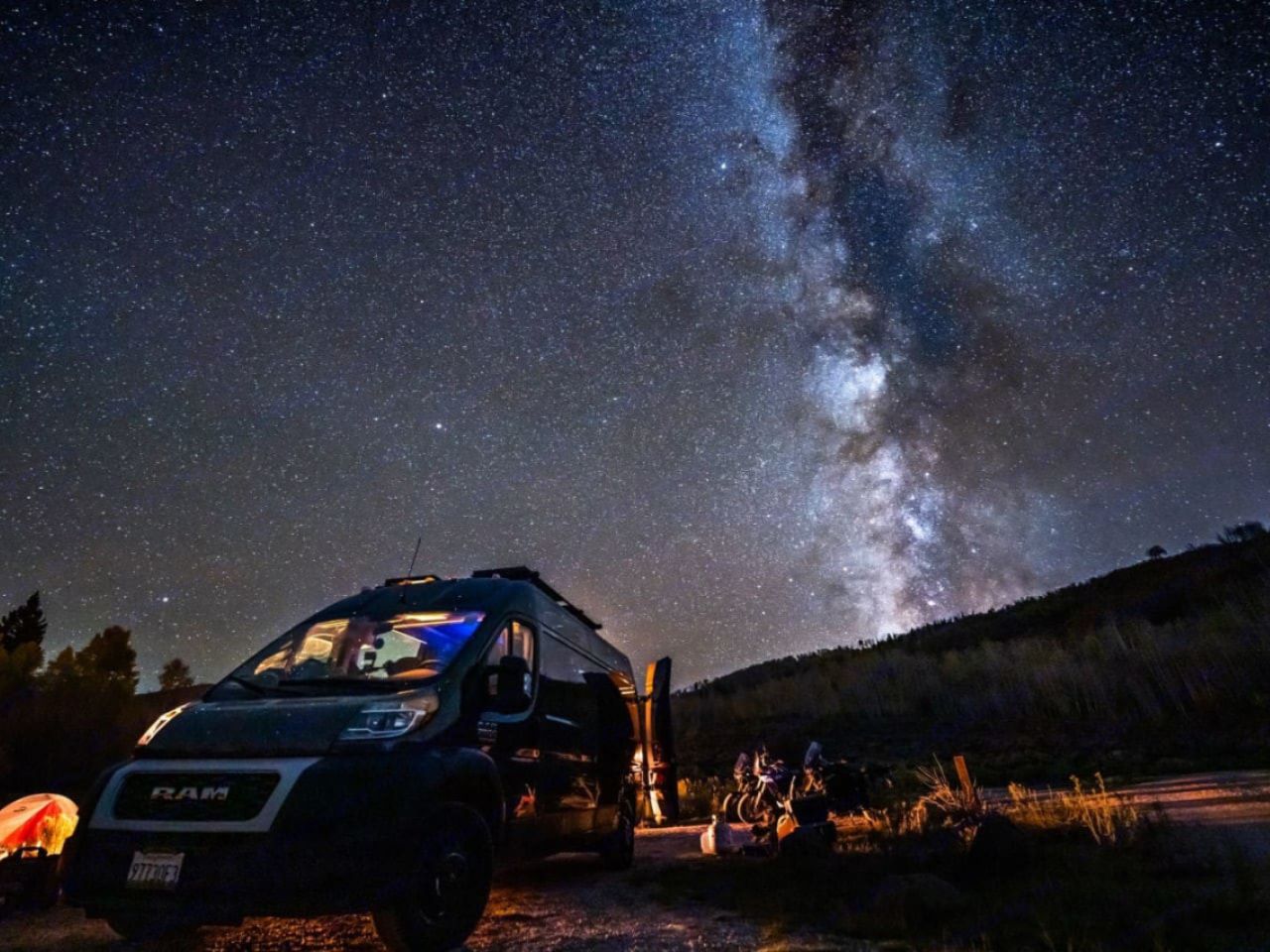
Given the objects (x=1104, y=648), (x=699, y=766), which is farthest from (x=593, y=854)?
(x=1104, y=648)

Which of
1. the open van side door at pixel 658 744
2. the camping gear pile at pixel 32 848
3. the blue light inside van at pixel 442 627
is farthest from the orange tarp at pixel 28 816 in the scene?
the open van side door at pixel 658 744

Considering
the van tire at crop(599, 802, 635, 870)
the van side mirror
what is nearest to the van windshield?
the van side mirror

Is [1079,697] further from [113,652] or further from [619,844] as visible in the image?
[113,652]

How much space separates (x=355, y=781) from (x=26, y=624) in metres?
68.2

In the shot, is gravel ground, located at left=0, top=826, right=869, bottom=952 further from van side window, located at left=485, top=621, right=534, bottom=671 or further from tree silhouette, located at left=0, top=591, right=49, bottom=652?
tree silhouette, located at left=0, top=591, right=49, bottom=652

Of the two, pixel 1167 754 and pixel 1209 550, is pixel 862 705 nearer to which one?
pixel 1167 754

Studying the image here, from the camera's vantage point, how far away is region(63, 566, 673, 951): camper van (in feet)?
12.1

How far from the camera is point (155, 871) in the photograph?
3748 millimetres

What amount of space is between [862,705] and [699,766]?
5721 millimetres

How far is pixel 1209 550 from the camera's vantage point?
3123 cm

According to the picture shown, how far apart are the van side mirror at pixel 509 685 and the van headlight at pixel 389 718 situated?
59 centimetres

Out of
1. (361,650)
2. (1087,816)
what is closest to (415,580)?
(361,650)

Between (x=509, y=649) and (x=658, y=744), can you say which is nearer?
(x=509, y=649)

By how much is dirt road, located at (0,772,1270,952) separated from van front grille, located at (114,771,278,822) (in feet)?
3.98
